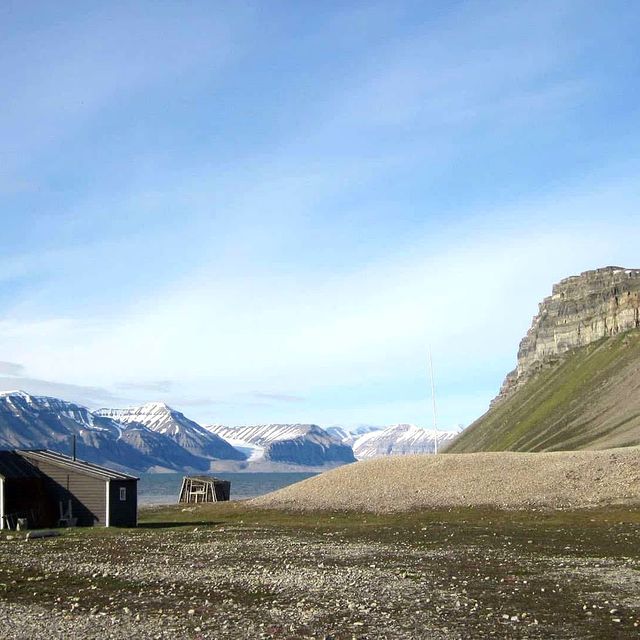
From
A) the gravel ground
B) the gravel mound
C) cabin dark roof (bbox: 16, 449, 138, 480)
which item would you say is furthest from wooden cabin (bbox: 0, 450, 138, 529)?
the gravel mound

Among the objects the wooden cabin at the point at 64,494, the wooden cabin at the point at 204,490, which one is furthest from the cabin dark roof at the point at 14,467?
the wooden cabin at the point at 204,490

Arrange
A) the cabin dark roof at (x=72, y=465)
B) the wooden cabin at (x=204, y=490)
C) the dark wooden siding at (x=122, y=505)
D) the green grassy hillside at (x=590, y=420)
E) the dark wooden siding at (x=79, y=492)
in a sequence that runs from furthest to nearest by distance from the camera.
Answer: the green grassy hillside at (x=590, y=420) < the wooden cabin at (x=204, y=490) < the cabin dark roof at (x=72, y=465) < the dark wooden siding at (x=79, y=492) < the dark wooden siding at (x=122, y=505)

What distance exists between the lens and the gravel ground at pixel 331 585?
69.0ft

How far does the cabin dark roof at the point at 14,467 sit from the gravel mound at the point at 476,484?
83.2ft

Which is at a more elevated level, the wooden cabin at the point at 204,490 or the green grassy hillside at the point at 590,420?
the green grassy hillside at the point at 590,420

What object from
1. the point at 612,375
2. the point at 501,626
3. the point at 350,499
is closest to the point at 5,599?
the point at 501,626

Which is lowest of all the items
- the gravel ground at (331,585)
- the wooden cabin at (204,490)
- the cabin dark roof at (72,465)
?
the wooden cabin at (204,490)

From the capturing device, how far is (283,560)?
3594cm

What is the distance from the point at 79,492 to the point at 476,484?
117ft

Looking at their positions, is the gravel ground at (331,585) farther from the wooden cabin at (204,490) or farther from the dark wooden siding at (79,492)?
the wooden cabin at (204,490)

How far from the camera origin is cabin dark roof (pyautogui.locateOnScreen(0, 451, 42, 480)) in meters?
60.6

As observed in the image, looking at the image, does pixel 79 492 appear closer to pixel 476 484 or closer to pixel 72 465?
pixel 72 465

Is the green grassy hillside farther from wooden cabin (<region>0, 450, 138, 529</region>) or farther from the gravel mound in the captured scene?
wooden cabin (<region>0, 450, 138, 529</region>)

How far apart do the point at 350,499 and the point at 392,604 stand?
174ft
